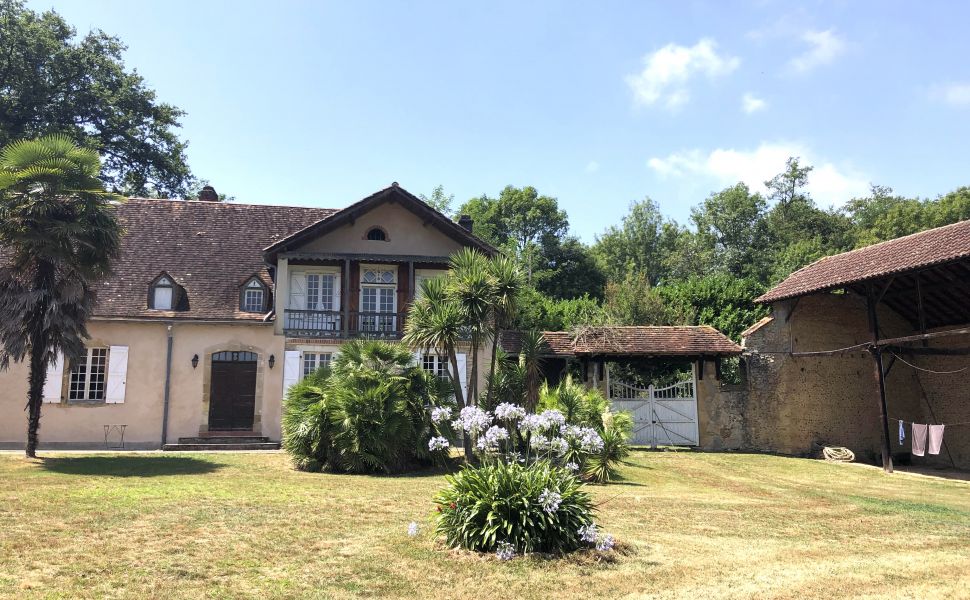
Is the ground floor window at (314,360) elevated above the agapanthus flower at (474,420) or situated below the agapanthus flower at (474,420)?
above

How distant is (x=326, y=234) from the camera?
65.5 ft

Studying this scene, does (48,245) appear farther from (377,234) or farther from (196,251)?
(377,234)

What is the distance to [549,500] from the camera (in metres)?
6.88

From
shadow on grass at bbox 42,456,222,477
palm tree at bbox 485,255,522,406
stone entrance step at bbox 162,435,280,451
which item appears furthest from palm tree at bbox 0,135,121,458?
palm tree at bbox 485,255,522,406

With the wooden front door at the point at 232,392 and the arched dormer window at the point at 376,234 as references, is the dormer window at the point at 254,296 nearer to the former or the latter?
the wooden front door at the point at 232,392

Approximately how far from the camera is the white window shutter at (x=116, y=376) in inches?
730

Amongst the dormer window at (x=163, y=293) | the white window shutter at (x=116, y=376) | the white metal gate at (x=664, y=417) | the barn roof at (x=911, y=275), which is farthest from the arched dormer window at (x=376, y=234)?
the barn roof at (x=911, y=275)

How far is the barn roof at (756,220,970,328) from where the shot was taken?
15961 mm

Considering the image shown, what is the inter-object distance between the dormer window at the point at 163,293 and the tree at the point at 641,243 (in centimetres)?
3148

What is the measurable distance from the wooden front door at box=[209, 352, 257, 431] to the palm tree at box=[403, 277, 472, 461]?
6974 mm

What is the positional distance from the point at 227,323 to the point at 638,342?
1157cm

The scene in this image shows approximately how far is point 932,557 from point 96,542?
863 cm

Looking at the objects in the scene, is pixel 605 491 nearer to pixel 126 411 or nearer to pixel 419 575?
pixel 419 575

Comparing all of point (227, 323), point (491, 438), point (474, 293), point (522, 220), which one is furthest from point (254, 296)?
point (522, 220)
